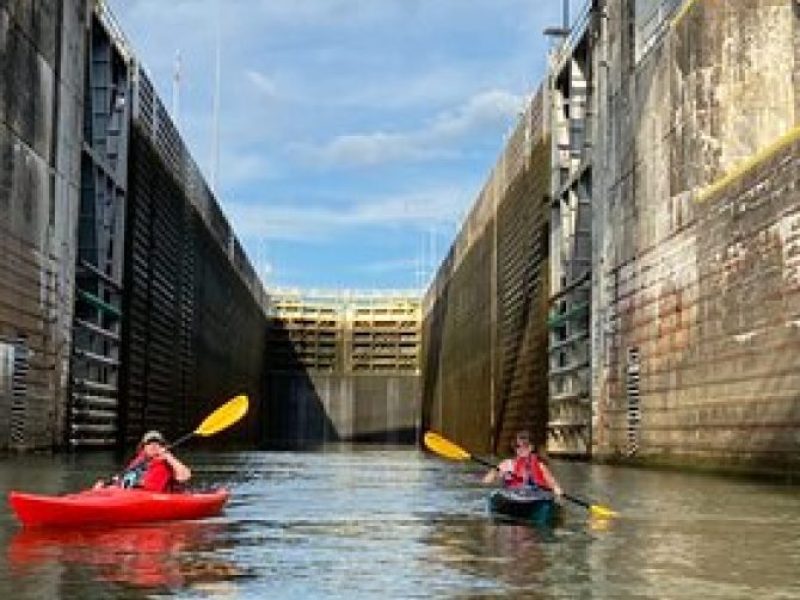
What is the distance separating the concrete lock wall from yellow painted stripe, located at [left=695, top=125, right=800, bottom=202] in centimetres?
1616

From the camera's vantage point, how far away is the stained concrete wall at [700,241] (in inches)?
878

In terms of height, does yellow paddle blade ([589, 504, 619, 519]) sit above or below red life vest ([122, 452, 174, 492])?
below

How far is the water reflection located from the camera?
10.3 meters

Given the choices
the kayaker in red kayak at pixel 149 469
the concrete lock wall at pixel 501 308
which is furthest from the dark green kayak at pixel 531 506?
the concrete lock wall at pixel 501 308

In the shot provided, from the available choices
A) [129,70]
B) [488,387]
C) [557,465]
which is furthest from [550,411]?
[129,70]

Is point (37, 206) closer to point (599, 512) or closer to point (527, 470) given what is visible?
point (527, 470)

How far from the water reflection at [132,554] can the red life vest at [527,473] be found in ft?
13.0

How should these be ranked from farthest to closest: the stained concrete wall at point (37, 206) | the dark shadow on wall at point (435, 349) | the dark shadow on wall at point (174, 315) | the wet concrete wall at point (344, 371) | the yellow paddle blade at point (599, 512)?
the wet concrete wall at point (344, 371) → the dark shadow on wall at point (435, 349) → the dark shadow on wall at point (174, 315) → the stained concrete wall at point (37, 206) → the yellow paddle blade at point (599, 512)

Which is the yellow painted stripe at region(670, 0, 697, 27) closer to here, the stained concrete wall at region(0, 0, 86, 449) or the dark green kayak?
the stained concrete wall at region(0, 0, 86, 449)

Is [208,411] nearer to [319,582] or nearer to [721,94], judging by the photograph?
[721,94]

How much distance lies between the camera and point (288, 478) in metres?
27.9

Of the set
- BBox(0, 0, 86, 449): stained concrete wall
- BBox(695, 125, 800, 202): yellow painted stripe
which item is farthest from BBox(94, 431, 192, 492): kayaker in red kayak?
BBox(0, 0, 86, 449): stained concrete wall

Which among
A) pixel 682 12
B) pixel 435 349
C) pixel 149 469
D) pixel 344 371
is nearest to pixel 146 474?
pixel 149 469

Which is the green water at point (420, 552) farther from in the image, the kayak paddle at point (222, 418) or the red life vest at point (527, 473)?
the kayak paddle at point (222, 418)
